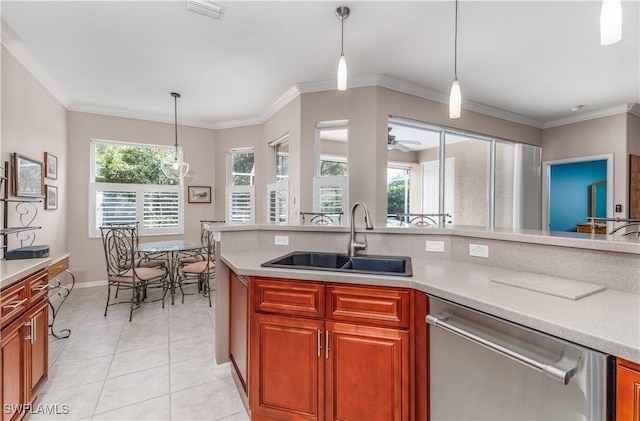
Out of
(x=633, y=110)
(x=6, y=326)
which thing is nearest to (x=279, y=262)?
(x=6, y=326)

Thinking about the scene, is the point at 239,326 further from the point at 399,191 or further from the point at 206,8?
the point at 399,191

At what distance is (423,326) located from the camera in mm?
1407

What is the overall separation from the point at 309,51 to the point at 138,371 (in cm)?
333

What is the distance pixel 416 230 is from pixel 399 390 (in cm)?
100

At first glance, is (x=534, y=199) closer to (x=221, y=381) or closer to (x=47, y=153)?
(x=221, y=381)

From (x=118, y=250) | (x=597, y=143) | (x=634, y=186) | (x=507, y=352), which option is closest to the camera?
(x=507, y=352)

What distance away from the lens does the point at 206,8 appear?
2.43 metres

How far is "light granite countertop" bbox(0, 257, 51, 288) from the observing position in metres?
1.50

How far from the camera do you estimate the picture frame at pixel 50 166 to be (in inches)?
145

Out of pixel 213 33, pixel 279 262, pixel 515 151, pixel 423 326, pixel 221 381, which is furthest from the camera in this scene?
pixel 515 151

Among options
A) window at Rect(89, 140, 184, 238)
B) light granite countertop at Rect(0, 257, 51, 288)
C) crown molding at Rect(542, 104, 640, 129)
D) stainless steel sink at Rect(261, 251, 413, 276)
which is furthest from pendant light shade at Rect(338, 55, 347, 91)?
crown molding at Rect(542, 104, 640, 129)

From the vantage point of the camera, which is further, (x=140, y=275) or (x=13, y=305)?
(x=140, y=275)

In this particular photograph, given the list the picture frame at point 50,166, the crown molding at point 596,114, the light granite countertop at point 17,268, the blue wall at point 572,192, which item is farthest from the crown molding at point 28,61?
the blue wall at point 572,192

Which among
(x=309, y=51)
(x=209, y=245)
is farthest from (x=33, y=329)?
(x=309, y=51)
